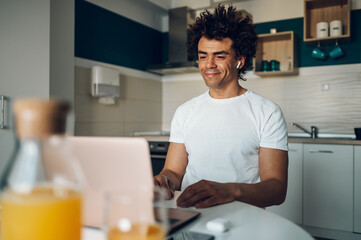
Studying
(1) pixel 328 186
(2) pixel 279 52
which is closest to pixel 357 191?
(1) pixel 328 186

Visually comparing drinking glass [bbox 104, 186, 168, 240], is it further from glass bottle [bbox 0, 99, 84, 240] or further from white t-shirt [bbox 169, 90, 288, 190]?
white t-shirt [bbox 169, 90, 288, 190]

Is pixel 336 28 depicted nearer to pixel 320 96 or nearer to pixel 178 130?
pixel 320 96

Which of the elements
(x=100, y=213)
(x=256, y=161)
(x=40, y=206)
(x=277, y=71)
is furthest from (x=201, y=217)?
(x=277, y=71)

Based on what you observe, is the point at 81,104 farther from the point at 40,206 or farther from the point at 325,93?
the point at 40,206

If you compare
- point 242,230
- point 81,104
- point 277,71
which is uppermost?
point 277,71

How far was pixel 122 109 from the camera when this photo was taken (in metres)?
3.83

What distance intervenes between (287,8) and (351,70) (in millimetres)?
1023

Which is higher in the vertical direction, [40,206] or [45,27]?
[45,27]

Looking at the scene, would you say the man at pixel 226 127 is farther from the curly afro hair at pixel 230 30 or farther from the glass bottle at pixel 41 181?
the glass bottle at pixel 41 181

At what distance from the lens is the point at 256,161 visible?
1.64 m

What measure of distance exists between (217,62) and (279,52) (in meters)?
2.30

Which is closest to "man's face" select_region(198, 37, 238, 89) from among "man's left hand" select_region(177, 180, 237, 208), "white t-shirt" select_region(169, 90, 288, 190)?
"white t-shirt" select_region(169, 90, 288, 190)

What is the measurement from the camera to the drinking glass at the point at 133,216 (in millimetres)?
392

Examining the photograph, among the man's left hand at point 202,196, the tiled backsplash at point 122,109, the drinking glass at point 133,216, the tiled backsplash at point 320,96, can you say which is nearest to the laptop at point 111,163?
the drinking glass at point 133,216
